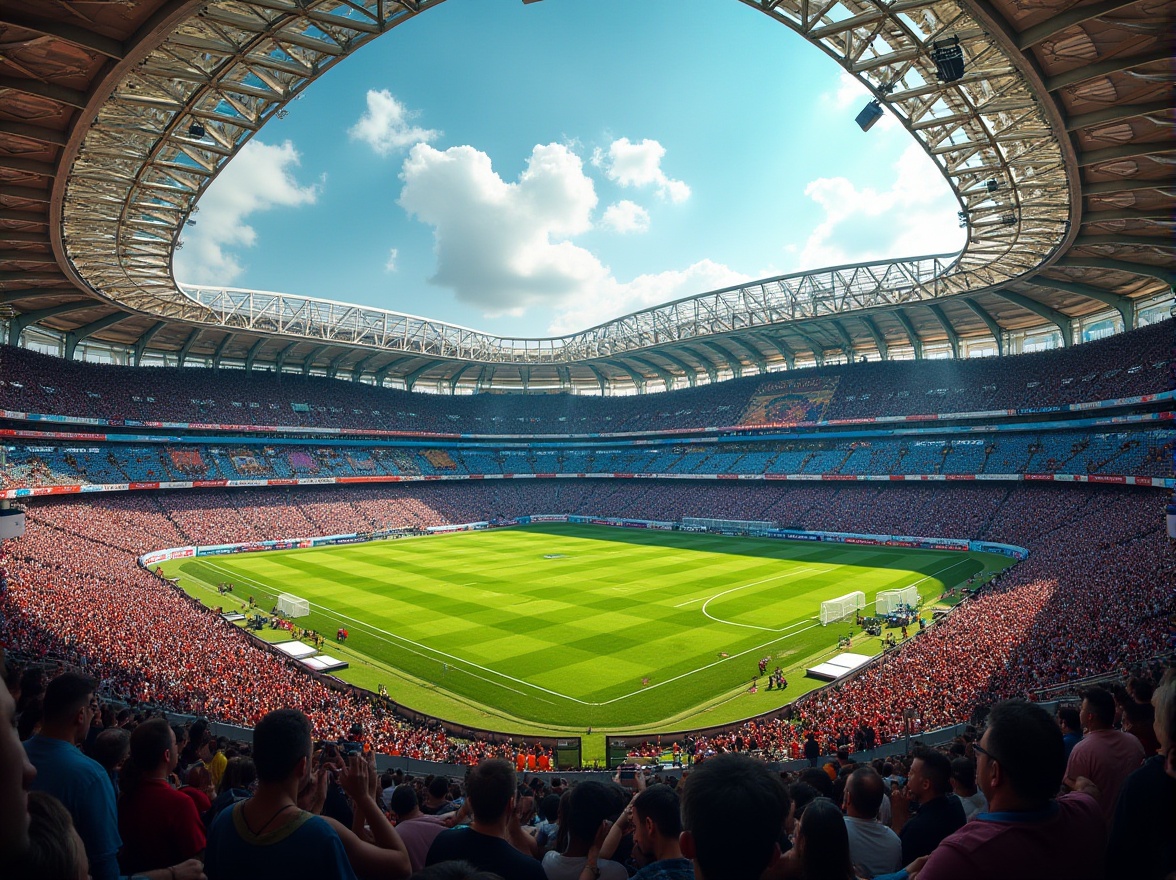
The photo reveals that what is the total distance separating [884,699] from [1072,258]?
29.3 m

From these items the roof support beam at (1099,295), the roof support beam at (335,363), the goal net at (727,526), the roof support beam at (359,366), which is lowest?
the goal net at (727,526)

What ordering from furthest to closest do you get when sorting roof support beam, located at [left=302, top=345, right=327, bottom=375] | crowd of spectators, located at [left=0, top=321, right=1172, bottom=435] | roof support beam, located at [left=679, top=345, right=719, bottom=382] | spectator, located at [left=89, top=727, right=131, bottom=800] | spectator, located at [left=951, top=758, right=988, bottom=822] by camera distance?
roof support beam, located at [left=679, top=345, right=719, bottom=382] < roof support beam, located at [left=302, top=345, right=327, bottom=375] < crowd of spectators, located at [left=0, top=321, right=1172, bottom=435] < spectator, located at [left=951, top=758, right=988, bottom=822] < spectator, located at [left=89, top=727, right=131, bottom=800]

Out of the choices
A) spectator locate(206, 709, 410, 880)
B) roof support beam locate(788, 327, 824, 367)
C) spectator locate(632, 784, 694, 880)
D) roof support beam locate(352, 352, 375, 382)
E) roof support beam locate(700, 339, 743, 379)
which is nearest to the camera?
spectator locate(206, 709, 410, 880)

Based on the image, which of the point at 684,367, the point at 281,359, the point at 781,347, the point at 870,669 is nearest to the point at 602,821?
the point at 870,669

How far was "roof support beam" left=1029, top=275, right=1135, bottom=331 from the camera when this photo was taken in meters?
42.7

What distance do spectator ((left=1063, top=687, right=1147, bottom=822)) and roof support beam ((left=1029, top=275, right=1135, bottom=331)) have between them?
1803 inches

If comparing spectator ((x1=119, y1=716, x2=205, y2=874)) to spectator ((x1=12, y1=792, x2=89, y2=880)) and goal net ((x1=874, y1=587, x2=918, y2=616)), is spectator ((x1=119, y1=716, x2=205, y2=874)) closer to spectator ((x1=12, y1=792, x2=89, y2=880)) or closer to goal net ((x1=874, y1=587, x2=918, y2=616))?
spectator ((x1=12, y1=792, x2=89, y2=880))

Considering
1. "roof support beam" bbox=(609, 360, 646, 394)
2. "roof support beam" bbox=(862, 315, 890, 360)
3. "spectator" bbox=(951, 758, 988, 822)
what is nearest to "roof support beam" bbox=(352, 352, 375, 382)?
"roof support beam" bbox=(609, 360, 646, 394)

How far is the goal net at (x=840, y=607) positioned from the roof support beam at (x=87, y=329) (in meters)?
52.2

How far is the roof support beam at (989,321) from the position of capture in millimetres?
51688

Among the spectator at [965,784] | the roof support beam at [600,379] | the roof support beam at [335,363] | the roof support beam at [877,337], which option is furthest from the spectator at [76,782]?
the roof support beam at [600,379]

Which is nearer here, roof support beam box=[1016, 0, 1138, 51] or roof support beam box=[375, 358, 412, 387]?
roof support beam box=[1016, 0, 1138, 51]

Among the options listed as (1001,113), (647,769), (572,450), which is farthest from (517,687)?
(572,450)

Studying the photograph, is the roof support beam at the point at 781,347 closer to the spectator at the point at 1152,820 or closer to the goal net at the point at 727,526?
the goal net at the point at 727,526
